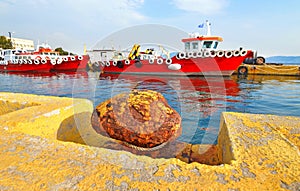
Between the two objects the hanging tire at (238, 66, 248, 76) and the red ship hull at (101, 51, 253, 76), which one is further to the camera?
the hanging tire at (238, 66, 248, 76)

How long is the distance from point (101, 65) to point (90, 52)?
13.8 meters

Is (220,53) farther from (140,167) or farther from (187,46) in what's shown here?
(140,167)

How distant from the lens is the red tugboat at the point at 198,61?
1598cm

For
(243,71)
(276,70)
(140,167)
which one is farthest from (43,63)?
(276,70)

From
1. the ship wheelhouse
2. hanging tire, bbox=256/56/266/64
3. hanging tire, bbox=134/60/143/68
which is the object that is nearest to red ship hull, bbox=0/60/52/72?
hanging tire, bbox=134/60/143/68

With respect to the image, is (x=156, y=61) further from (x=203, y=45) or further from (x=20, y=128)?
(x=20, y=128)

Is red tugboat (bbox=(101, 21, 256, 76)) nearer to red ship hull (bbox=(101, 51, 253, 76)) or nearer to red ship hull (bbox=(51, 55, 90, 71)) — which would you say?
red ship hull (bbox=(101, 51, 253, 76))

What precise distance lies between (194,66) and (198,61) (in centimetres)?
75

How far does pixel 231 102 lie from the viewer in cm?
754

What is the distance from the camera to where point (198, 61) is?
1627 centimetres

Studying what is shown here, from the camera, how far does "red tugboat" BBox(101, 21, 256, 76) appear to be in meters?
16.0

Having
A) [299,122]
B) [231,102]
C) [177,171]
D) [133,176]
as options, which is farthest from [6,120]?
[231,102]

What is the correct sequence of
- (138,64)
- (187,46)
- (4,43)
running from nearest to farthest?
(187,46) → (138,64) → (4,43)

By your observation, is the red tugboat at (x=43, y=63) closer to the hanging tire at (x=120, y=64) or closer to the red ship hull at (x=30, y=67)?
the red ship hull at (x=30, y=67)
